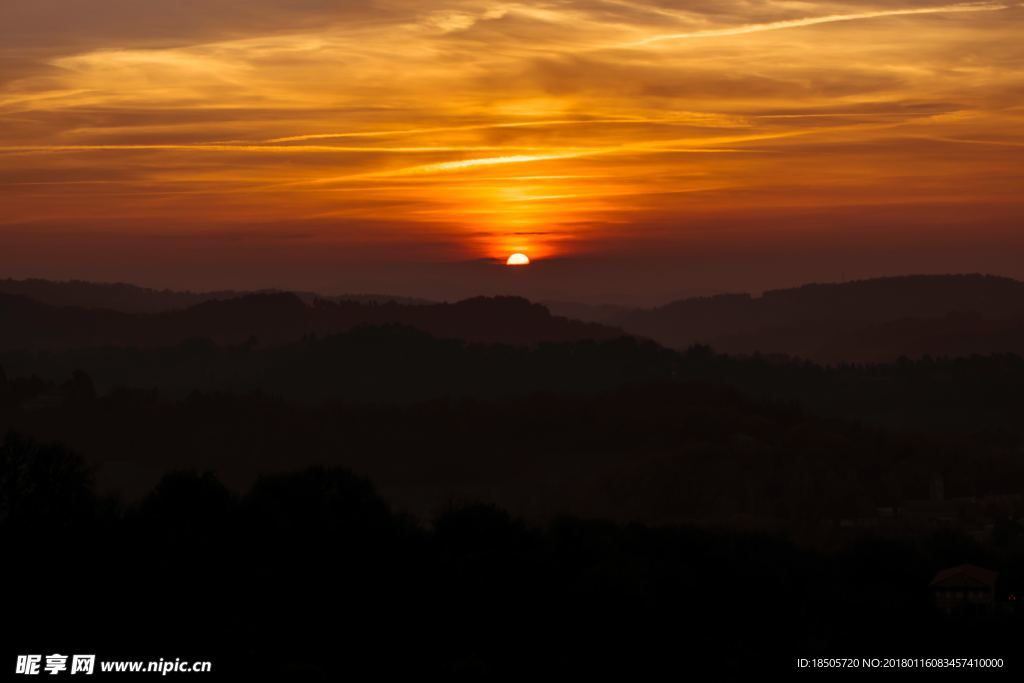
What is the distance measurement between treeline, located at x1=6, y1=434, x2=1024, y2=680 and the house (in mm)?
1012

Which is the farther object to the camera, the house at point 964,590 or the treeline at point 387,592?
the house at point 964,590

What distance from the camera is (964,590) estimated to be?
225 ft

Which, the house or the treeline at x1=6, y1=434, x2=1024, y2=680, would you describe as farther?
the house

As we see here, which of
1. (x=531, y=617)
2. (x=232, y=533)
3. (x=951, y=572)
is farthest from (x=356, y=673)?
(x=951, y=572)

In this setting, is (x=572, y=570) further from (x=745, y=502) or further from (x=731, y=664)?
(x=745, y=502)

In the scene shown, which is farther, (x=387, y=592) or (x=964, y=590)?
(x=964, y=590)

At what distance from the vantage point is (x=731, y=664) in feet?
168

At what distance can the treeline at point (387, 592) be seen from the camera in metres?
51.3

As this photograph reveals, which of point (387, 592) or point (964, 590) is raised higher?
point (964, 590)

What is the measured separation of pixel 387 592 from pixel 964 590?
23666 mm

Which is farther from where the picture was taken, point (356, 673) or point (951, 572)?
point (951, 572)

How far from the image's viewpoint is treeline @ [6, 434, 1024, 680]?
2020 inches

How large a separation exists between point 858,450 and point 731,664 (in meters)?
132

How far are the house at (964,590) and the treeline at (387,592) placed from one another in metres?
1.01
